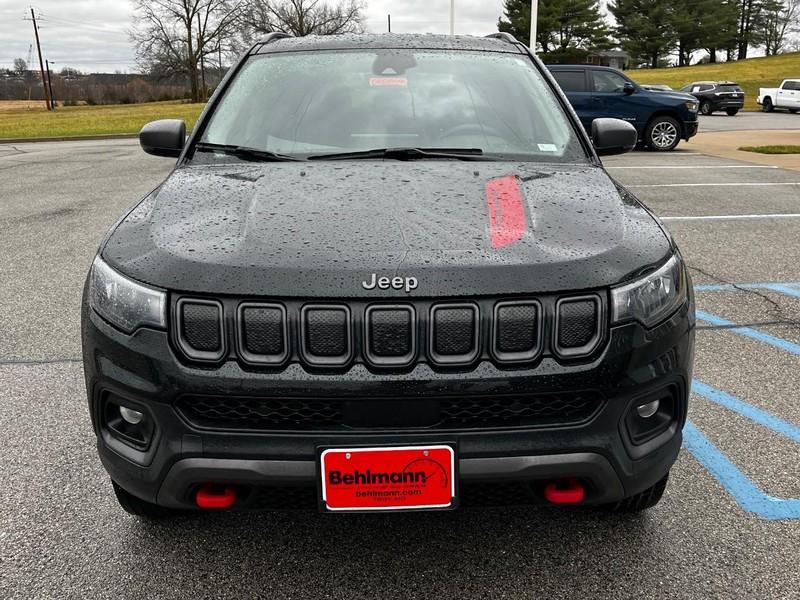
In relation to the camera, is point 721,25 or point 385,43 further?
point 721,25

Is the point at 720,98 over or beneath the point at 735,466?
over

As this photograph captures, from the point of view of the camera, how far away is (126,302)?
6.42 ft

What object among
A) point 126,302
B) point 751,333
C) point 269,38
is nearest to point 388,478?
A: point 126,302

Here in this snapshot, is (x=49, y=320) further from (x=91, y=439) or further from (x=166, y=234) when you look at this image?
(x=166, y=234)

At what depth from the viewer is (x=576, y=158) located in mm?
2869

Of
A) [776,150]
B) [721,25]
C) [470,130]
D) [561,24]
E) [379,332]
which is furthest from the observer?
[721,25]

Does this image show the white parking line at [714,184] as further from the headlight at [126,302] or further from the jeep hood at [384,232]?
the headlight at [126,302]

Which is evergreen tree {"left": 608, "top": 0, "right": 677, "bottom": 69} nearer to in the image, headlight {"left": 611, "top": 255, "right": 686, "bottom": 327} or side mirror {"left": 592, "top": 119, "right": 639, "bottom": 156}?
side mirror {"left": 592, "top": 119, "right": 639, "bottom": 156}

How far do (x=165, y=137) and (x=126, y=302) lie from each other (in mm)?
1577

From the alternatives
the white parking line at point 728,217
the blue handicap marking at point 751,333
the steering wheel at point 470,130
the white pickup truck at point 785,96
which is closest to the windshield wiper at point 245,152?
the steering wheel at point 470,130

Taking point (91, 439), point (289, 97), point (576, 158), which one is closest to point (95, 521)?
→ point (91, 439)

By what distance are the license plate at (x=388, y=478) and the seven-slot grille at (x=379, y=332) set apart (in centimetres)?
23

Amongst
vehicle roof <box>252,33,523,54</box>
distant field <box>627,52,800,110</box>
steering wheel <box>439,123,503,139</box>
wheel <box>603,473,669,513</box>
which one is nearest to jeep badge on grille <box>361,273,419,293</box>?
wheel <box>603,473,669,513</box>

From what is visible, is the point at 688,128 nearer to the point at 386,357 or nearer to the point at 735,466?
the point at 735,466
